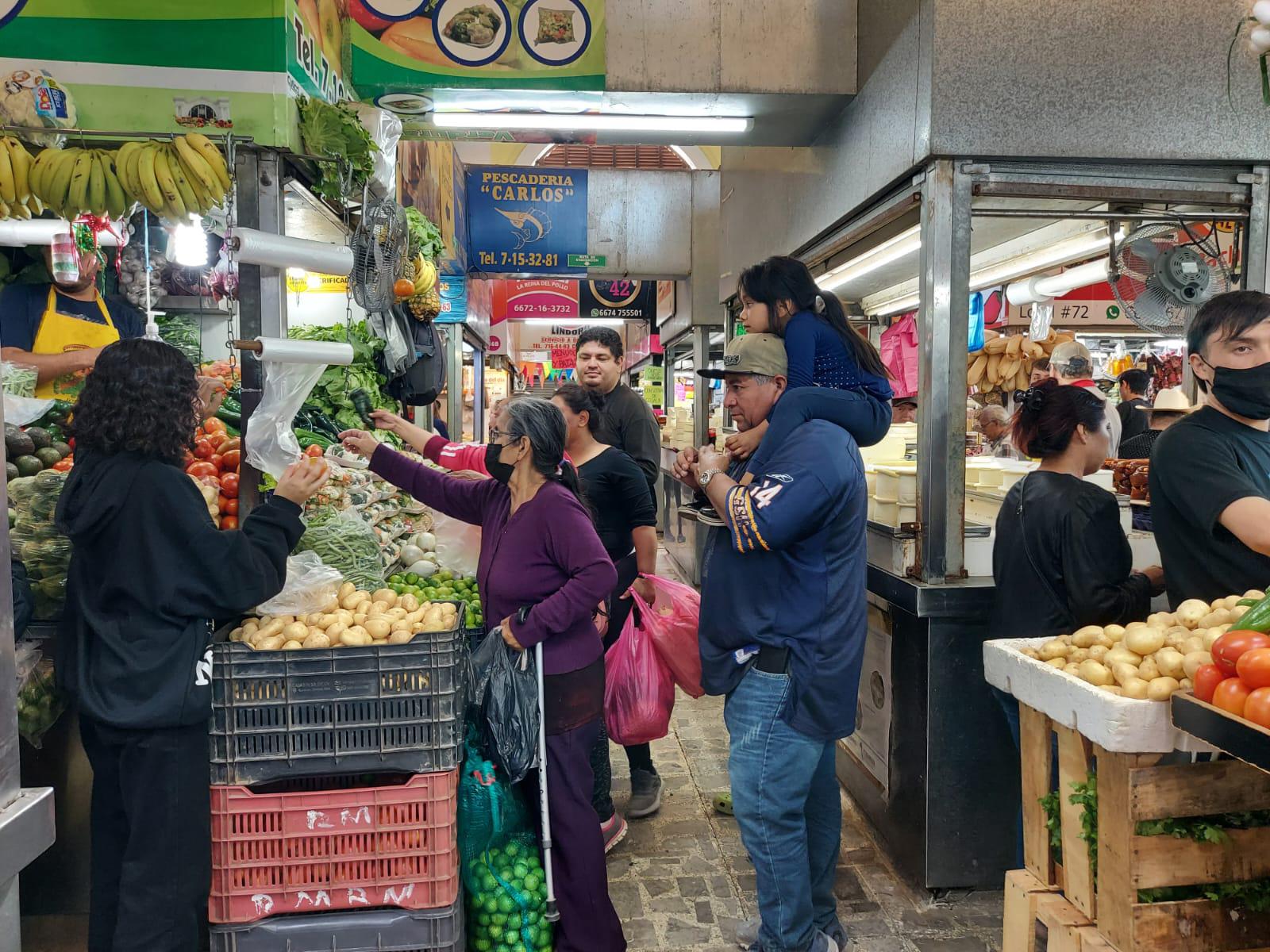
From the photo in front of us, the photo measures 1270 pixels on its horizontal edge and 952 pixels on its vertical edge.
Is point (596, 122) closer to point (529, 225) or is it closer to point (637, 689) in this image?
point (637, 689)

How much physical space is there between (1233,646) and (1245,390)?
112 cm

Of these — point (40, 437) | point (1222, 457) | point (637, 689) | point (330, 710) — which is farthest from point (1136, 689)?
point (40, 437)

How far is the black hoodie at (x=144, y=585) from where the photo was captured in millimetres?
2264

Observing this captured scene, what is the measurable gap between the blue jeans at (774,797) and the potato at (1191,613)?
42.0 inches

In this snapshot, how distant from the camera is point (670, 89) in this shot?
4.09m

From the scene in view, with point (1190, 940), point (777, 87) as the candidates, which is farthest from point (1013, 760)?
point (777, 87)

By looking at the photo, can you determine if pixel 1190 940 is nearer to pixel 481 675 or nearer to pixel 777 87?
pixel 481 675

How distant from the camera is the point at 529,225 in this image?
29.3 feet

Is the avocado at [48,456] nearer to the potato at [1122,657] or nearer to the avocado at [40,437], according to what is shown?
the avocado at [40,437]

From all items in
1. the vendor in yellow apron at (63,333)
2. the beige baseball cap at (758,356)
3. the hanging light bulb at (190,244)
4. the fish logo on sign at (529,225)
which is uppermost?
the fish logo on sign at (529,225)

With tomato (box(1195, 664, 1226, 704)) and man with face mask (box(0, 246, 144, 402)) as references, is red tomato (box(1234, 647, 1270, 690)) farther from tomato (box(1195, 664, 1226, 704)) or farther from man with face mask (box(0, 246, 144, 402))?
man with face mask (box(0, 246, 144, 402))

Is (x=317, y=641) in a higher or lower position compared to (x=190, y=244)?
lower

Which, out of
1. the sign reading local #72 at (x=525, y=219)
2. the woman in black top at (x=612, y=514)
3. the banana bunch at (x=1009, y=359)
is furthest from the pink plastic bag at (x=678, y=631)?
the sign reading local #72 at (x=525, y=219)

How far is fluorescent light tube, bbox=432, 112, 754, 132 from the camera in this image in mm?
4487
